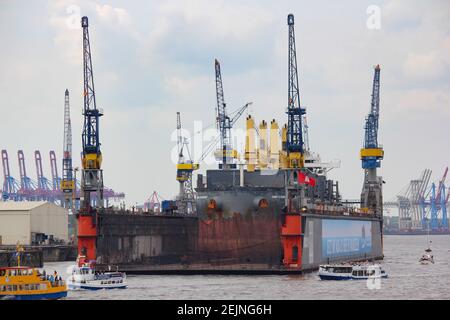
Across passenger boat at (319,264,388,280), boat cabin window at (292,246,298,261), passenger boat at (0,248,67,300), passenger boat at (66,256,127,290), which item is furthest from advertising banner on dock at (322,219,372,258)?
passenger boat at (0,248,67,300)

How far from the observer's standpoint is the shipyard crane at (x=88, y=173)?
12638 cm

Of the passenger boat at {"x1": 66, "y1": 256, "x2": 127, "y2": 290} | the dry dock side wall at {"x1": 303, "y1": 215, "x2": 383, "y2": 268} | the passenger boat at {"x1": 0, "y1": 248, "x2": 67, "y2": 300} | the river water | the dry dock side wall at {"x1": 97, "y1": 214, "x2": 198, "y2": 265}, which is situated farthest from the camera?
the dry dock side wall at {"x1": 303, "y1": 215, "x2": 383, "y2": 268}

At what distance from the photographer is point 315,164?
7367 inches

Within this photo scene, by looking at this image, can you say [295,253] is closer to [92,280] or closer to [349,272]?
[349,272]

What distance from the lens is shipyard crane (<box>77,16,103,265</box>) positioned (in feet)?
415

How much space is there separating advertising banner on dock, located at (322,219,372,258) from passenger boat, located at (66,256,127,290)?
39825 mm

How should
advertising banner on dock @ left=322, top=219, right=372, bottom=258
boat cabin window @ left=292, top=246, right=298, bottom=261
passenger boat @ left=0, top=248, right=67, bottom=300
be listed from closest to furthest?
passenger boat @ left=0, top=248, right=67, bottom=300, boat cabin window @ left=292, top=246, right=298, bottom=261, advertising banner on dock @ left=322, top=219, right=372, bottom=258

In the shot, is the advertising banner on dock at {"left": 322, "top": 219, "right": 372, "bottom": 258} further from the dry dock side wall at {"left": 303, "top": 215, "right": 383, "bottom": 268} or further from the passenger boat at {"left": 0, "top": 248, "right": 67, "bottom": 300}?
the passenger boat at {"left": 0, "top": 248, "right": 67, "bottom": 300}

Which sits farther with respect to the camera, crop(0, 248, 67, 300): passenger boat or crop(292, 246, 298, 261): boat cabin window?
crop(292, 246, 298, 261): boat cabin window

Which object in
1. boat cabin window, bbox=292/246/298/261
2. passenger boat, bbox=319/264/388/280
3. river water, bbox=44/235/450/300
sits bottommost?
river water, bbox=44/235/450/300

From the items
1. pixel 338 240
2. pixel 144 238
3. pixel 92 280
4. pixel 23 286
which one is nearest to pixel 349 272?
pixel 144 238

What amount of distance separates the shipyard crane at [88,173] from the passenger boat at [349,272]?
26.4m

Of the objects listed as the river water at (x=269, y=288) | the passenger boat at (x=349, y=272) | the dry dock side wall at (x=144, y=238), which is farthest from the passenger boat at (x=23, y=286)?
the passenger boat at (x=349, y=272)
